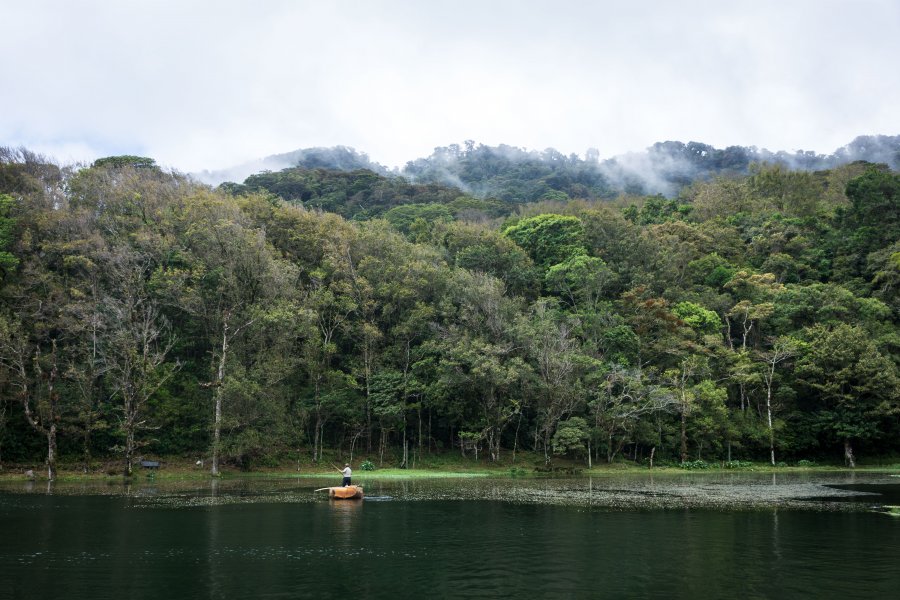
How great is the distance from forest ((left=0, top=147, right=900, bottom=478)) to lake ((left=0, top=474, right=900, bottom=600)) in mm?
14626

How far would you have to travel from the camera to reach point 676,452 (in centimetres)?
6256

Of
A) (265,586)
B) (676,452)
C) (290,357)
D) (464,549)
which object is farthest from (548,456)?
(265,586)

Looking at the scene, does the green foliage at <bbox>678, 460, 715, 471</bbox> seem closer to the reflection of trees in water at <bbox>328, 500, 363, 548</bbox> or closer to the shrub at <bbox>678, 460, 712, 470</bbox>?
the shrub at <bbox>678, 460, 712, 470</bbox>

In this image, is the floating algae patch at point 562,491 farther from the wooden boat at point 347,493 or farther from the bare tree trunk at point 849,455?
the bare tree trunk at point 849,455

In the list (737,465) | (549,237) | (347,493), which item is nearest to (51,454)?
(347,493)

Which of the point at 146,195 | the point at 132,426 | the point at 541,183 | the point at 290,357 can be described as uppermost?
the point at 541,183

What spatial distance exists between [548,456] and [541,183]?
421 feet

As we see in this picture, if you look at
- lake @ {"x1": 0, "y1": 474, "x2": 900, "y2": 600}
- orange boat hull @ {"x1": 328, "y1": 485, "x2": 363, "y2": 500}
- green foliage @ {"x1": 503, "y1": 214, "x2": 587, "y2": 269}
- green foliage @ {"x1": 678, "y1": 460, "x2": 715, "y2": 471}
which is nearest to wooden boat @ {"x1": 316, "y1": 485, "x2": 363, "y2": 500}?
orange boat hull @ {"x1": 328, "y1": 485, "x2": 363, "y2": 500}

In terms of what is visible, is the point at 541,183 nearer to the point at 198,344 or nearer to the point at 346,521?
the point at 198,344

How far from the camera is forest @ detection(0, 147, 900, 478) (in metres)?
49.0

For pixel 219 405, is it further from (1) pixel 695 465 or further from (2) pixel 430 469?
(1) pixel 695 465

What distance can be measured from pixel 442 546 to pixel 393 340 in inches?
1563

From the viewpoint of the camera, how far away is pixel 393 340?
6038cm

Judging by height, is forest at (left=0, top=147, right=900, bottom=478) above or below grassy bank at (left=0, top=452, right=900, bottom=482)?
above
